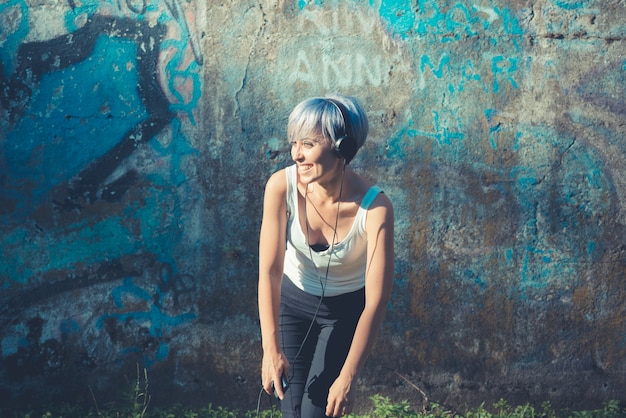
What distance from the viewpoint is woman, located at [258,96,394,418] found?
333cm

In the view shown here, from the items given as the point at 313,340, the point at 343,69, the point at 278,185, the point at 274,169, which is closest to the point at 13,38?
the point at 274,169

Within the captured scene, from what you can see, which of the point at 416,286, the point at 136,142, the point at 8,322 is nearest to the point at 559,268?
the point at 416,286

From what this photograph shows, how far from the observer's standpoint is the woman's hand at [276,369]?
11.0 ft

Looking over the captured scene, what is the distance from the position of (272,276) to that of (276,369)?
409 mm

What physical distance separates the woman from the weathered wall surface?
1.42 meters

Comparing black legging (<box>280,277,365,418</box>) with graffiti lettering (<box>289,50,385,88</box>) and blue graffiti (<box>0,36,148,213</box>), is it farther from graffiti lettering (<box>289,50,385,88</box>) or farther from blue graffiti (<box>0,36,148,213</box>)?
blue graffiti (<box>0,36,148,213</box>)

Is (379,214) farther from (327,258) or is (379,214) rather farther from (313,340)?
(313,340)

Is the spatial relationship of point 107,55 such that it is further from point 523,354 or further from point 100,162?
point 523,354

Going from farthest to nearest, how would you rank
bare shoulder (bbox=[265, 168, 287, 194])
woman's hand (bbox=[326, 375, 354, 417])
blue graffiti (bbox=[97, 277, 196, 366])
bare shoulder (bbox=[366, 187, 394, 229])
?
1. blue graffiti (bbox=[97, 277, 196, 366])
2. bare shoulder (bbox=[265, 168, 287, 194])
3. bare shoulder (bbox=[366, 187, 394, 229])
4. woman's hand (bbox=[326, 375, 354, 417])

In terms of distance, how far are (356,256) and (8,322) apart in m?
2.64

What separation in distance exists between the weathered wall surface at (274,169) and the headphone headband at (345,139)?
63.8 inches

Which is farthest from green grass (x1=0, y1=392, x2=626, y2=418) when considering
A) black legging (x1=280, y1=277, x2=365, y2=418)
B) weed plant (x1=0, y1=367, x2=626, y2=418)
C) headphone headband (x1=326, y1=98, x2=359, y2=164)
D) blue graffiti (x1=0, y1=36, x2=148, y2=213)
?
headphone headband (x1=326, y1=98, x2=359, y2=164)

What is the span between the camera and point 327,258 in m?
3.53

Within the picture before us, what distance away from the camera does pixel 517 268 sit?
5.02m
